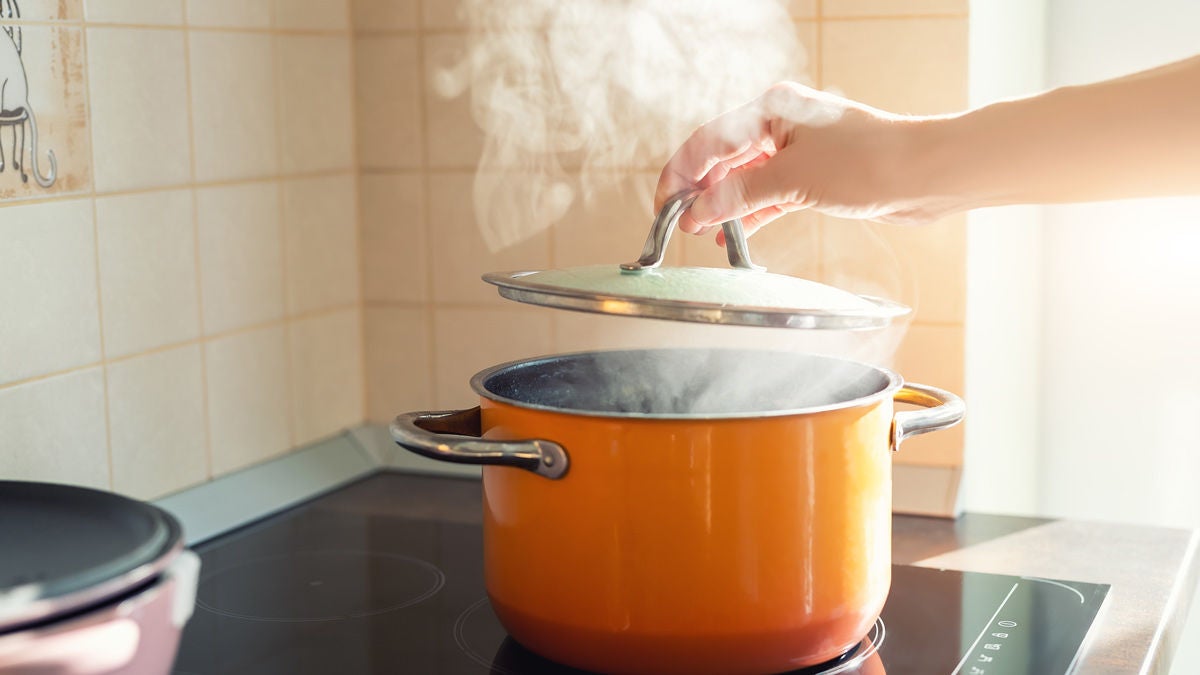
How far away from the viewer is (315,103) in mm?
1301

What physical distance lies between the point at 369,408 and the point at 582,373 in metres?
0.52

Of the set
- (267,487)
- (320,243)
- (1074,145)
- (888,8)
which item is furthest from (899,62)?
(267,487)

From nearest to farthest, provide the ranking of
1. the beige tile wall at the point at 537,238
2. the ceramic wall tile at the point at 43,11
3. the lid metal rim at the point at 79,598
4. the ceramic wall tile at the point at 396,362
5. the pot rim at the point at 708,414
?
1. the lid metal rim at the point at 79,598
2. the pot rim at the point at 708,414
3. the ceramic wall tile at the point at 43,11
4. the beige tile wall at the point at 537,238
5. the ceramic wall tile at the point at 396,362

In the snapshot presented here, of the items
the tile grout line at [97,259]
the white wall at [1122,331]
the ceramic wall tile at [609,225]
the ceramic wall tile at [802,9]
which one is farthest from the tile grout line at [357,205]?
the white wall at [1122,331]

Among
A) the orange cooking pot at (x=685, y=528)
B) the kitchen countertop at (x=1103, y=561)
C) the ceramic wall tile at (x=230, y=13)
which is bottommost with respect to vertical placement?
the kitchen countertop at (x=1103, y=561)

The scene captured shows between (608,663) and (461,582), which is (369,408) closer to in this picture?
(461,582)

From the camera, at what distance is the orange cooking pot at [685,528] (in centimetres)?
73

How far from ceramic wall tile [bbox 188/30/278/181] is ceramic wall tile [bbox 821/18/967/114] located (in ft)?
1.75

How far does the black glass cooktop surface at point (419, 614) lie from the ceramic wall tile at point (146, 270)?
0.19 m

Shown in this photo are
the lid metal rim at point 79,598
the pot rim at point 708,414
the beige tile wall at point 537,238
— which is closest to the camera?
the lid metal rim at point 79,598

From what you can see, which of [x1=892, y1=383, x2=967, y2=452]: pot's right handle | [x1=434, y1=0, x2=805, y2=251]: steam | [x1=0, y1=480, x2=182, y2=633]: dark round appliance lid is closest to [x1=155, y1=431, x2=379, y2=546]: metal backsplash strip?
[x1=434, y1=0, x2=805, y2=251]: steam

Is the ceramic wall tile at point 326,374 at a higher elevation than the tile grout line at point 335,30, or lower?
lower

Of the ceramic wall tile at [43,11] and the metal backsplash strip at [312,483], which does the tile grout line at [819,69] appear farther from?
the ceramic wall tile at [43,11]

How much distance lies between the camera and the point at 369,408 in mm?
1410
